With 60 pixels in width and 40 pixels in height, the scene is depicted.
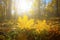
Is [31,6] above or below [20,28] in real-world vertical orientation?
above

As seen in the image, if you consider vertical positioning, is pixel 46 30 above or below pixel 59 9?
below

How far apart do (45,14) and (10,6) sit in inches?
20.5

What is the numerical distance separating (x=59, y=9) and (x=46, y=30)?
1.17ft

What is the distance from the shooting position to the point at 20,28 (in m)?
3.19

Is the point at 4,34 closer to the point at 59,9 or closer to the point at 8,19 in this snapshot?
the point at 8,19

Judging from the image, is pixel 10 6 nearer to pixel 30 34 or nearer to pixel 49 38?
pixel 30 34

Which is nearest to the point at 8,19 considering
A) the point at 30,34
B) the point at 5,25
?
the point at 5,25

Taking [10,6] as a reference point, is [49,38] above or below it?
below

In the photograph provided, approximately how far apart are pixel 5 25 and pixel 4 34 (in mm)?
129

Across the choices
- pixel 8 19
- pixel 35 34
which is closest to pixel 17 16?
pixel 8 19

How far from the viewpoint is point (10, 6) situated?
3.24m

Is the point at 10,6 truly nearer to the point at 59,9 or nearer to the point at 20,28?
the point at 20,28

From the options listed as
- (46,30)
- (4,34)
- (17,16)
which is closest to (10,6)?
(17,16)

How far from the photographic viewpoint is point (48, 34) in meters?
3.16
